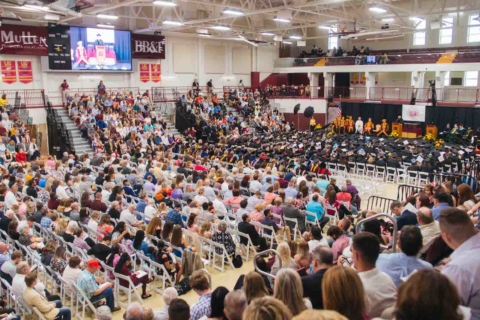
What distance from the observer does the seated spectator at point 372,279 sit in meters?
3.17

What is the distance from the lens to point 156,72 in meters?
27.8

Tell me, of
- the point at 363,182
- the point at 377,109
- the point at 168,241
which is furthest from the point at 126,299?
the point at 377,109

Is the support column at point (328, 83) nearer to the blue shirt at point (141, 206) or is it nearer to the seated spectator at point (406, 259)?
the blue shirt at point (141, 206)

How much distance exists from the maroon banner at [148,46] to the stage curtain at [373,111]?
1315 cm

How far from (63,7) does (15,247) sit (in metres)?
9.46

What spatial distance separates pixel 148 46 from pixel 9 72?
8397 millimetres

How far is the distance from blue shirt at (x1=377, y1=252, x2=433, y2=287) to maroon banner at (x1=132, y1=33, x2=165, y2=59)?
24.7 meters

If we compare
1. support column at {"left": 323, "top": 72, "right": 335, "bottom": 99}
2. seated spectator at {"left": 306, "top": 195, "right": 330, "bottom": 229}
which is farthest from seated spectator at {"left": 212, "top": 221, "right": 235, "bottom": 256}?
support column at {"left": 323, "top": 72, "right": 335, "bottom": 99}

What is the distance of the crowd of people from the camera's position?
270cm

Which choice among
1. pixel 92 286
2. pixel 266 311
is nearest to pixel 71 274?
pixel 92 286

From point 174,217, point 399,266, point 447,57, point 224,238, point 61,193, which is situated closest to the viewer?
point 399,266

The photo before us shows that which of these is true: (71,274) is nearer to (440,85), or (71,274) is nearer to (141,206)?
(141,206)

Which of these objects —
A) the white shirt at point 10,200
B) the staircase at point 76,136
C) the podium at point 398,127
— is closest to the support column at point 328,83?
the podium at point 398,127

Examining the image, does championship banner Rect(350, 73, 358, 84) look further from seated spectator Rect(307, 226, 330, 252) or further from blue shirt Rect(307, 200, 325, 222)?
seated spectator Rect(307, 226, 330, 252)
